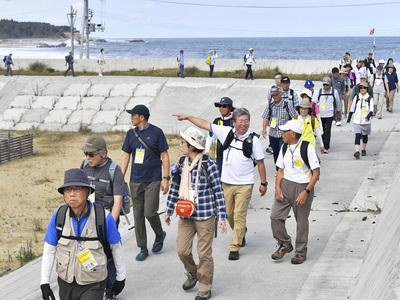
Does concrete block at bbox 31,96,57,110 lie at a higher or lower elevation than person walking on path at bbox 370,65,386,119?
lower

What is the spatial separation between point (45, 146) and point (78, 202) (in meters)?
19.4

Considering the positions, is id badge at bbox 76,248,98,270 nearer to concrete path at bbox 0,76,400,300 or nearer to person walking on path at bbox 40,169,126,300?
person walking on path at bbox 40,169,126,300

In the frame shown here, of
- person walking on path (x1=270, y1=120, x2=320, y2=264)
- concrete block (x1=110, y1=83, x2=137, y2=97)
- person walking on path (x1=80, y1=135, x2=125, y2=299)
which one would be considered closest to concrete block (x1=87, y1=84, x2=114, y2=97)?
concrete block (x1=110, y1=83, x2=137, y2=97)

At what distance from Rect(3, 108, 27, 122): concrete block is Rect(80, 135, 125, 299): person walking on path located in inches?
998

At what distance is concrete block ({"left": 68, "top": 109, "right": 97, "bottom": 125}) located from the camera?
2882 cm

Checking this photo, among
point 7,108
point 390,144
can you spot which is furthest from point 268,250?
point 7,108

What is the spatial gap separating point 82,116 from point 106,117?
4.43ft

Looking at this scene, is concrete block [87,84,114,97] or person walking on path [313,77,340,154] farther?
concrete block [87,84,114,97]

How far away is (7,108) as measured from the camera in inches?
1243

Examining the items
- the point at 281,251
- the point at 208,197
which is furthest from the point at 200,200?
the point at 281,251

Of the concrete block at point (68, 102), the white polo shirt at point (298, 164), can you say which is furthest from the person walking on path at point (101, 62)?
the white polo shirt at point (298, 164)

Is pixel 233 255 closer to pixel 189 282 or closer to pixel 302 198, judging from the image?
pixel 189 282

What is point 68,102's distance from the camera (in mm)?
30969

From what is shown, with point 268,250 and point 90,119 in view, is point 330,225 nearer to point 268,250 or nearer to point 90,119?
point 268,250
